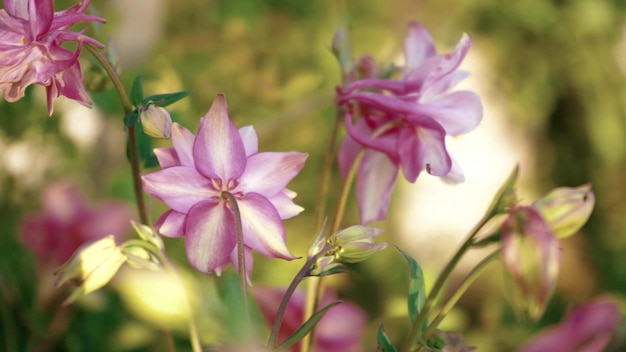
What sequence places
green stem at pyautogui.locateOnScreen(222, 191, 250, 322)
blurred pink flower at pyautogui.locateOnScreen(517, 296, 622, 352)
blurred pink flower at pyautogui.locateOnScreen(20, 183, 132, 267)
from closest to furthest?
1. green stem at pyautogui.locateOnScreen(222, 191, 250, 322)
2. blurred pink flower at pyautogui.locateOnScreen(517, 296, 622, 352)
3. blurred pink flower at pyautogui.locateOnScreen(20, 183, 132, 267)

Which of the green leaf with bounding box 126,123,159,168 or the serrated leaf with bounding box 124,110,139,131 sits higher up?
the serrated leaf with bounding box 124,110,139,131

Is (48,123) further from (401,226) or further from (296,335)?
(401,226)

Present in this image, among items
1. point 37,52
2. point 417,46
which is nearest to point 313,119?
point 417,46

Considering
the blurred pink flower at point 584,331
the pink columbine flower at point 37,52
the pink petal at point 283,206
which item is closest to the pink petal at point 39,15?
the pink columbine flower at point 37,52

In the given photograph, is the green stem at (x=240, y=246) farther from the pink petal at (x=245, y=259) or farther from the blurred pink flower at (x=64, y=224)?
the blurred pink flower at (x=64, y=224)

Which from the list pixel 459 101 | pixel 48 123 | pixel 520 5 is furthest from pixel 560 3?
pixel 459 101

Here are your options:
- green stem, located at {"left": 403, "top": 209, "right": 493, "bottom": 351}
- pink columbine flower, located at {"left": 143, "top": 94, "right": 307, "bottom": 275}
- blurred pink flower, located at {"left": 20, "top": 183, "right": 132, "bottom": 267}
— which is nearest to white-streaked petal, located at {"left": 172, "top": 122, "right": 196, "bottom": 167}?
pink columbine flower, located at {"left": 143, "top": 94, "right": 307, "bottom": 275}

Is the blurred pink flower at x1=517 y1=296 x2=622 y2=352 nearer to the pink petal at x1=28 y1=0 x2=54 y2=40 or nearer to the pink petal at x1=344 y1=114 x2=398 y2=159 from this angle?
the pink petal at x1=344 y1=114 x2=398 y2=159

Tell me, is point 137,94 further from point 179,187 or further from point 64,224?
point 64,224
